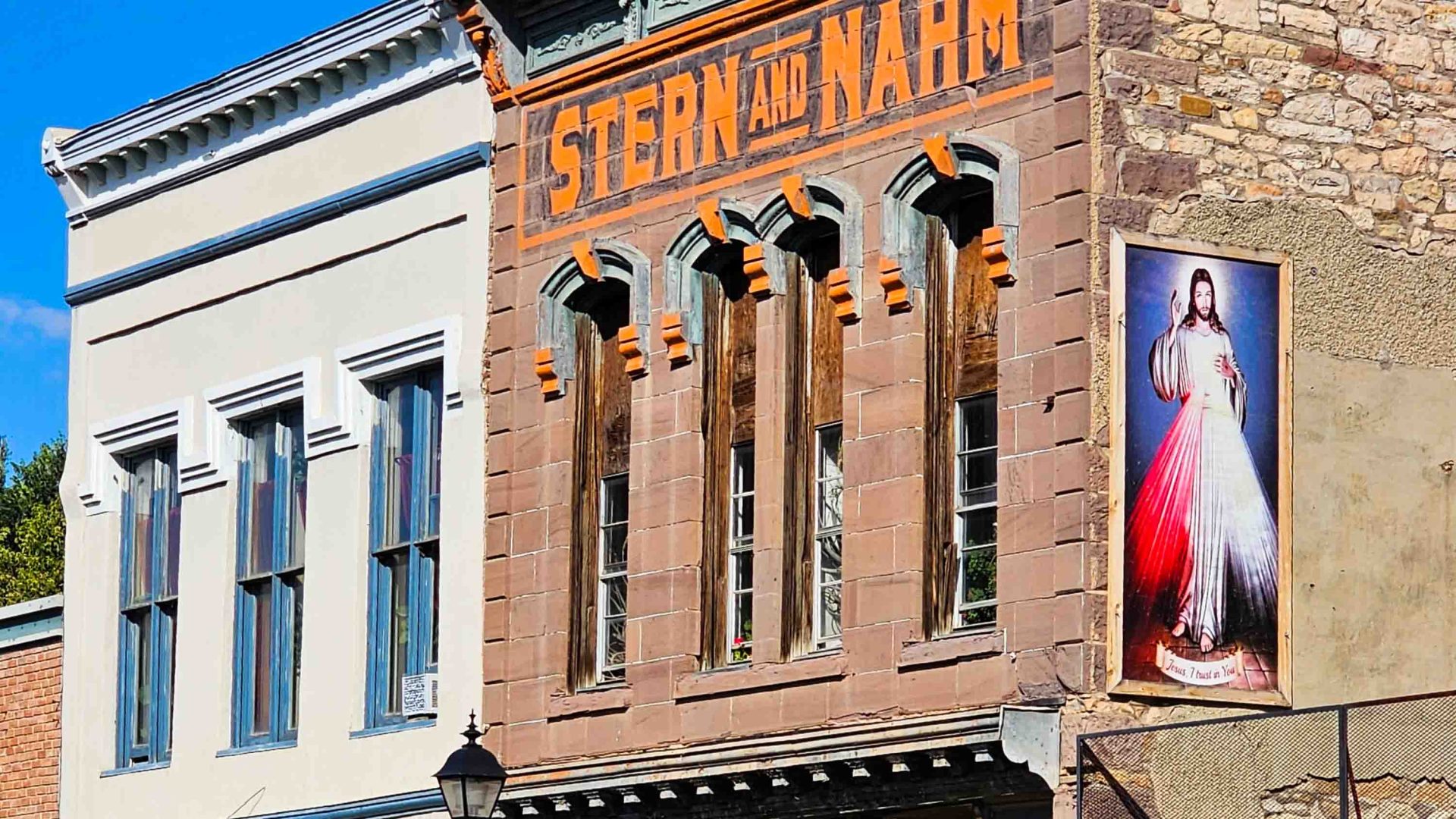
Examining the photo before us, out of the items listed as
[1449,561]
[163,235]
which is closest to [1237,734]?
[1449,561]

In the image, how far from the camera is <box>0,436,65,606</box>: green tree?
5872 cm

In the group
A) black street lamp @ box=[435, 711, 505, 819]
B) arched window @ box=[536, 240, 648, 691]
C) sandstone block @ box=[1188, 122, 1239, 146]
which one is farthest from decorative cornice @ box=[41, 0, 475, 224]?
sandstone block @ box=[1188, 122, 1239, 146]

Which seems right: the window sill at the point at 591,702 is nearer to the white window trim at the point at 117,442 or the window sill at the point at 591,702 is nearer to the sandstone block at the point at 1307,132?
the white window trim at the point at 117,442

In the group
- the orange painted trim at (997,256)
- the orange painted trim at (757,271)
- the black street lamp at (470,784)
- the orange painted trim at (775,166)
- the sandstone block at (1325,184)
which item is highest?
the orange painted trim at (775,166)

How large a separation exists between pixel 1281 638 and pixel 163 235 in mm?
13535

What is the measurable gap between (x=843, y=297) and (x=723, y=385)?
1.77 metres

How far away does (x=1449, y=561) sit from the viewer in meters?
21.5

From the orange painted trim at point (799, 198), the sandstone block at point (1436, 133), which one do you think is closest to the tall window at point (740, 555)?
the orange painted trim at point (799, 198)

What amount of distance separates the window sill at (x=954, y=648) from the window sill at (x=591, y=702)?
333 cm

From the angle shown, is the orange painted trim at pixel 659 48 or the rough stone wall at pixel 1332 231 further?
the orange painted trim at pixel 659 48

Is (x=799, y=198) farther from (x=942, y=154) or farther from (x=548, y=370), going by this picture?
(x=548, y=370)

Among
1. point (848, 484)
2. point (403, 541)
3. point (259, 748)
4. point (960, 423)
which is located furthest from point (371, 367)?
point (960, 423)

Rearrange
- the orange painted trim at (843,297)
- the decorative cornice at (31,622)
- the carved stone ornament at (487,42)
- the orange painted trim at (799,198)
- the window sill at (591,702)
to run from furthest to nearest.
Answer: the decorative cornice at (31,622), the carved stone ornament at (487,42), the window sill at (591,702), the orange painted trim at (799,198), the orange painted trim at (843,297)

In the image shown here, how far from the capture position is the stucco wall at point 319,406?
26.4 meters
